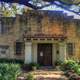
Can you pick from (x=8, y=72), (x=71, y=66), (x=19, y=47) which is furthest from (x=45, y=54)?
(x=8, y=72)

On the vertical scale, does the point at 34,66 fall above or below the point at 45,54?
below

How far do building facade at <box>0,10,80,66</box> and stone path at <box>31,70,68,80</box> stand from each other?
424 cm

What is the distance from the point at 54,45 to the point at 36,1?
14192 mm

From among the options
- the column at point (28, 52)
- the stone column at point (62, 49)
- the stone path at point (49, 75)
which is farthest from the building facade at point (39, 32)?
the stone path at point (49, 75)

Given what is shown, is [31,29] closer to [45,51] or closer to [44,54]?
[45,51]

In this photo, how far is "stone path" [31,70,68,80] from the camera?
2633 centimetres

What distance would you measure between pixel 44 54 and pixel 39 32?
2228mm

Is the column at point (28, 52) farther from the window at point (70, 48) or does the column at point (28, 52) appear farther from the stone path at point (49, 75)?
the window at point (70, 48)

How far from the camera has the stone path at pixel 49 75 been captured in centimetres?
2633

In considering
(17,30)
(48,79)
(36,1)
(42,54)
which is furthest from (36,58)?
(36,1)

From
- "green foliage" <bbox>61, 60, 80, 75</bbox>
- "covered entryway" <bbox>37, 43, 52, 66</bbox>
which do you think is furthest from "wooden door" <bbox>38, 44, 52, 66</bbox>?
"green foliage" <bbox>61, 60, 80, 75</bbox>

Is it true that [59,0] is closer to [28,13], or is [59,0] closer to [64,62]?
[64,62]

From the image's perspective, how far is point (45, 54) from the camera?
3484 cm

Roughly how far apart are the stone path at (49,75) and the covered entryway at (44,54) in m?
3.51
